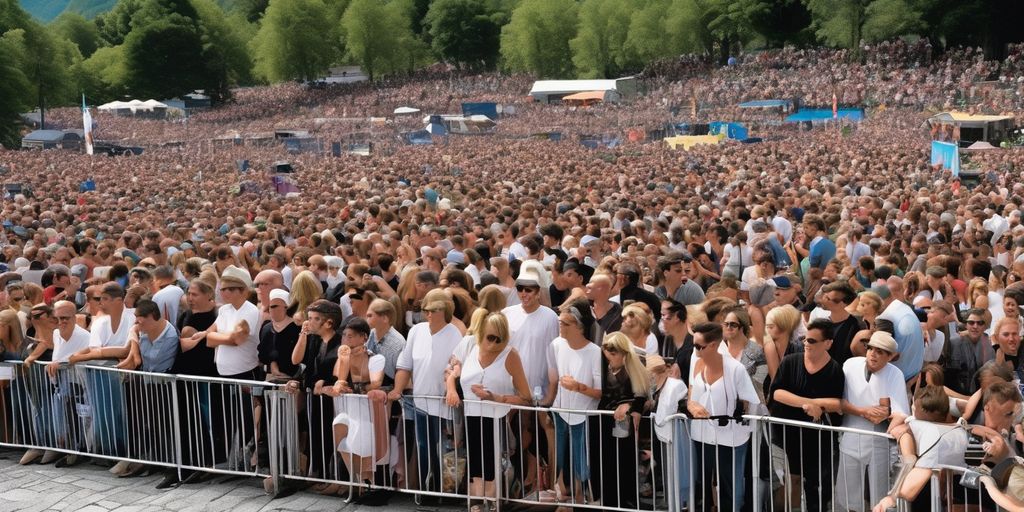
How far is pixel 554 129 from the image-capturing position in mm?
53219

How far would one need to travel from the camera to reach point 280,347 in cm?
814

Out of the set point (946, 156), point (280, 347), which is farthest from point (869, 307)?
point (946, 156)

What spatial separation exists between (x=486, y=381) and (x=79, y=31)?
463ft

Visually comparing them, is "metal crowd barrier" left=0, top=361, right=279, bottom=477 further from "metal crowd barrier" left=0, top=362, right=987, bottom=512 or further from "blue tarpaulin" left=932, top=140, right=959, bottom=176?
"blue tarpaulin" left=932, top=140, right=959, bottom=176

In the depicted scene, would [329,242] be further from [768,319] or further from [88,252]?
[768,319]

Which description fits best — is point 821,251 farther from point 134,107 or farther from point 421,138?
point 134,107

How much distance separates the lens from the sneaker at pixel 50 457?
9.06m

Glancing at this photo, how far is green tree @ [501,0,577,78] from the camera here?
291ft

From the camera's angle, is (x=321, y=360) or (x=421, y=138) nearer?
(x=321, y=360)

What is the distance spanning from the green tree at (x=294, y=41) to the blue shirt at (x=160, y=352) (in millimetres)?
88400

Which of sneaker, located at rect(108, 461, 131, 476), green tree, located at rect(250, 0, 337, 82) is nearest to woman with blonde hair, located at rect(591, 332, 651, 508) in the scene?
sneaker, located at rect(108, 461, 131, 476)

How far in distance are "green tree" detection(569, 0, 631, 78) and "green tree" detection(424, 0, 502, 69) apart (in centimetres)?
1328

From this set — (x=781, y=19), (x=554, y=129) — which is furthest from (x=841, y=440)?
(x=781, y=19)

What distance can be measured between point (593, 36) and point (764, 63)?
18.7 metres
